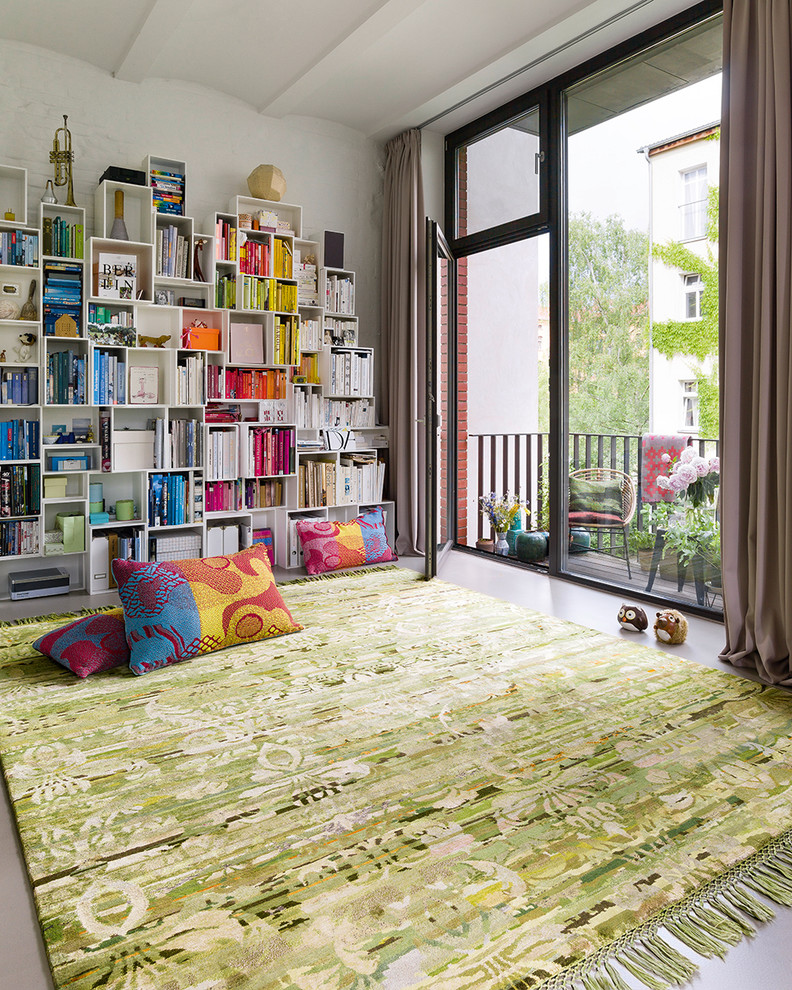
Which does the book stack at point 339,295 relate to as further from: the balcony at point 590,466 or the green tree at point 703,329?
the green tree at point 703,329

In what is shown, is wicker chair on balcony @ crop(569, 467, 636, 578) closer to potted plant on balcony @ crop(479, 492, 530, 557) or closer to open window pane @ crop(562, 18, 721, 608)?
open window pane @ crop(562, 18, 721, 608)

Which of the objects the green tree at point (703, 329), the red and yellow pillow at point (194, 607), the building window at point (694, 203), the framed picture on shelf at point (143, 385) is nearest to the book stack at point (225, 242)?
the framed picture on shelf at point (143, 385)

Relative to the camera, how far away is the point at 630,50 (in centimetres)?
404

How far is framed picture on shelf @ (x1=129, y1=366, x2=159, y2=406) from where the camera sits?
4414mm

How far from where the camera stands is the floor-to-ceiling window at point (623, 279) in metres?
3.85

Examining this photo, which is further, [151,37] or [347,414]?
[347,414]

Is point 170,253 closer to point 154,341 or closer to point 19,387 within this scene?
point 154,341

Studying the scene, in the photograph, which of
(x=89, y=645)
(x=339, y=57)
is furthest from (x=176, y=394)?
(x=339, y=57)

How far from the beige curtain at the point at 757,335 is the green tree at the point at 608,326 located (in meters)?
1.11

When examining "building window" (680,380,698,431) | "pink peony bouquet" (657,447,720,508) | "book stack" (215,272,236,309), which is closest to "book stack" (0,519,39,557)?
"book stack" (215,272,236,309)

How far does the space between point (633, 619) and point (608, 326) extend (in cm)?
186

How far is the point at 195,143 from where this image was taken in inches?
189

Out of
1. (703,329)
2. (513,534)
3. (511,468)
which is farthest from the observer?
(511,468)

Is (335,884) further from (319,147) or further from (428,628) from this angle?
(319,147)
